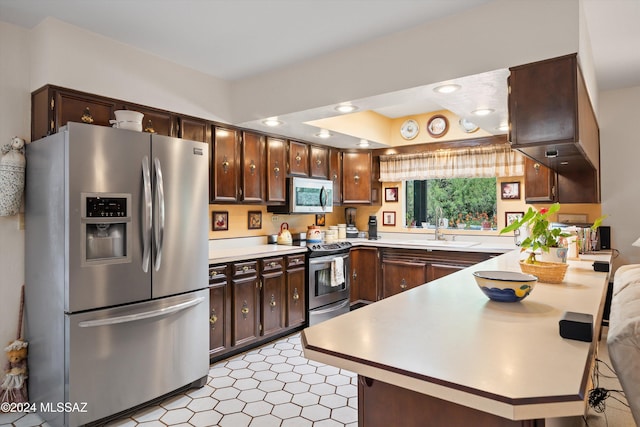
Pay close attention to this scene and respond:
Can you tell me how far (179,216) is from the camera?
8.70 feet

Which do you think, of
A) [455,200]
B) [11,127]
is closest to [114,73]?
[11,127]

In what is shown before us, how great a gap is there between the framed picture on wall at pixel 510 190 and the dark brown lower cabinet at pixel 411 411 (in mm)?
3820

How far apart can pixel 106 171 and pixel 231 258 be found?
1.30 m

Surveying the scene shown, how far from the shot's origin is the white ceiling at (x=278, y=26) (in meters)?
2.31

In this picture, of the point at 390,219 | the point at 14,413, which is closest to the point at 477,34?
the point at 390,219

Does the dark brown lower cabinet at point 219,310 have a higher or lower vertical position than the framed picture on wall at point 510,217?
lower

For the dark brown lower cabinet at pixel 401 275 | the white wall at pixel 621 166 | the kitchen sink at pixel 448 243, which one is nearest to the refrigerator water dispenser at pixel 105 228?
the dark brown lower cabinet at pixel 401 275

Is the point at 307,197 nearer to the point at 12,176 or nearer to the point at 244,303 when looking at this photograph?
the point at 244,303

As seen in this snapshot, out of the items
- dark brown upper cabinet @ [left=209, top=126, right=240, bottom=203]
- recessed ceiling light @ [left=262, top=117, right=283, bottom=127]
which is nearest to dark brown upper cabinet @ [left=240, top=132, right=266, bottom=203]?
dark brown upper cabinet @ [left=209, top=126, right=240, bottom=203]

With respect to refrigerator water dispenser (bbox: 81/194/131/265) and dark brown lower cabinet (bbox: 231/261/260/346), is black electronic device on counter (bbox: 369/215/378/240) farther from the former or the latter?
refrigerator water dispenser (bbox: 81/194/131/265)

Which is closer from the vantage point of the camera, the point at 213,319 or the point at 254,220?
the point at 213,319

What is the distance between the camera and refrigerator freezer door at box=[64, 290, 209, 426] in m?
2.16

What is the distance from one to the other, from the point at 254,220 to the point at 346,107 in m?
1.85

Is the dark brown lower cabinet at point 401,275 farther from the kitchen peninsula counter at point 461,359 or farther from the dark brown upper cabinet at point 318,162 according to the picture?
the kitchen peninsula counter at point 461,359
